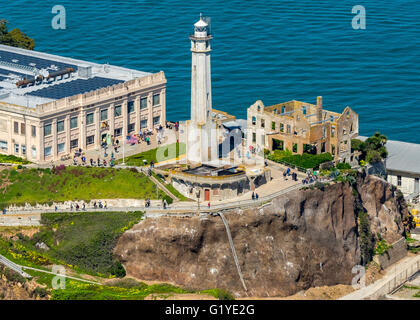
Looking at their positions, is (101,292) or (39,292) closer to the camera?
(39,292)

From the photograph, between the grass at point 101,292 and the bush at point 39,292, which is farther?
the bush at point 39,292

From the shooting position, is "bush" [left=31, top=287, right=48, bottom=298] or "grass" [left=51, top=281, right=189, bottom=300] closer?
"grass" [left=51, top=281, right=189, bottom=300]

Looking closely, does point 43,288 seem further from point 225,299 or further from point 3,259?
point 225,299
